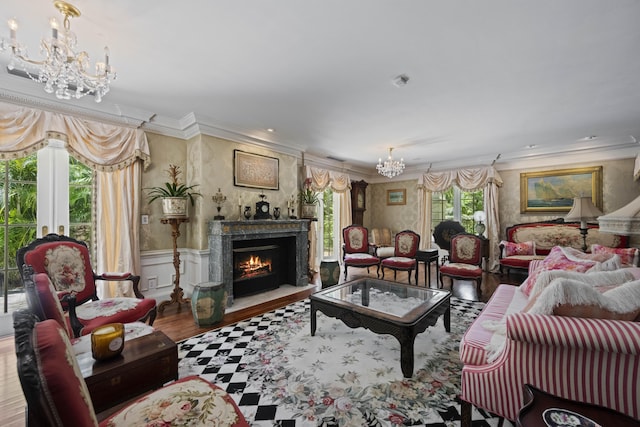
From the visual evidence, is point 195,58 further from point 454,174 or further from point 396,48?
point 454,174

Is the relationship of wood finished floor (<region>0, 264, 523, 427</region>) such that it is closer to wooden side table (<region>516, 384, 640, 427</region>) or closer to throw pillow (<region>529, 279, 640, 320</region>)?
wooden side table (<region>516, 384, 640, 427</region>)

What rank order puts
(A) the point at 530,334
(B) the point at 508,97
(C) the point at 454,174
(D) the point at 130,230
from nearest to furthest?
(A) the point at 530,334
(B) the point at 508,97
(D) the point at 130,230
(C) the point at 454,174

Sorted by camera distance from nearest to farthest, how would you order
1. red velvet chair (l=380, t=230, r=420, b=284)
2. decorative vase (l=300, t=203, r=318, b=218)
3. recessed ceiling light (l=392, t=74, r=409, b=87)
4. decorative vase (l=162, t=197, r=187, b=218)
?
recessed ceiling light (l=392, t=74, r=409, b=87), decorative vase (l=162, t=197, r=187, b=218), red velvet chair (l=380, t=230, r=420, b=284), decorative vase (l=300, t=203, r=318, b=218)

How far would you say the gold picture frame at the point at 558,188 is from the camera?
4.84m

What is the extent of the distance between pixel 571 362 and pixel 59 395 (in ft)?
5.98

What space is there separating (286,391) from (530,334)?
1.54 meters

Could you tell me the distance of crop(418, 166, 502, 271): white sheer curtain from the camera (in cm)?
563

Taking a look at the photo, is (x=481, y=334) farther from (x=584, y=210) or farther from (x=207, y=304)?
(x=584, y=210)

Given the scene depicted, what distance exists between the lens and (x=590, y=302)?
49.0 inches

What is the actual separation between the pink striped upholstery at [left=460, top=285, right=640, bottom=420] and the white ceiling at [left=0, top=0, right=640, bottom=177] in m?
1.87

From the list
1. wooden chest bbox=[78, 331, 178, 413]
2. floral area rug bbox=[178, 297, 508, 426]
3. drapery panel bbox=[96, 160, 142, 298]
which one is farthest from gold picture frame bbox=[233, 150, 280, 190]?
wooden chest bbox=[78, 331, 178, 413]

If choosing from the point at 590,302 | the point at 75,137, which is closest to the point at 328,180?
the point at 75,137

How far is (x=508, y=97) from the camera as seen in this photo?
2.92 metres

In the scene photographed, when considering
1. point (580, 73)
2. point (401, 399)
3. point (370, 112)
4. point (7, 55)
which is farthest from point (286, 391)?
point (580, 73)
